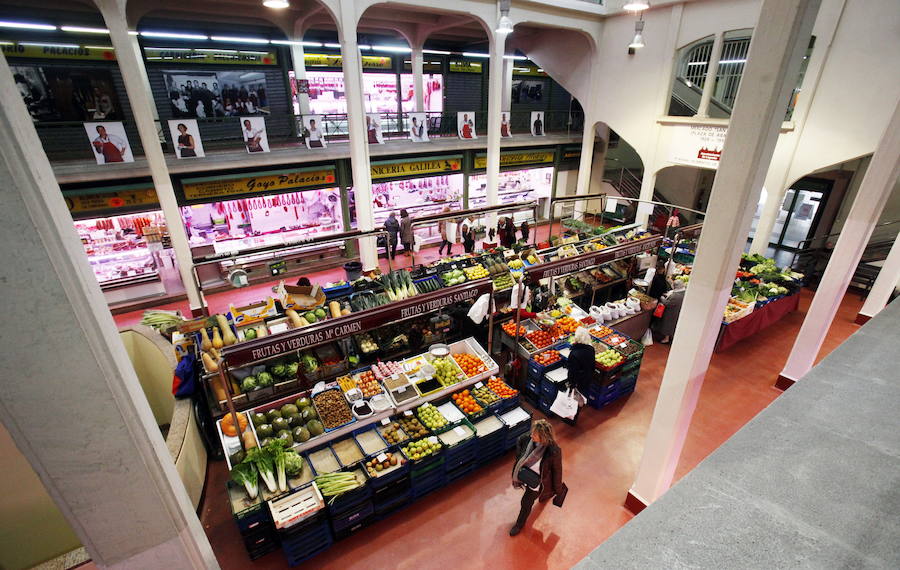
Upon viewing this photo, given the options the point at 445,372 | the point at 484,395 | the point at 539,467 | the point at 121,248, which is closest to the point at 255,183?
the point at 121,248

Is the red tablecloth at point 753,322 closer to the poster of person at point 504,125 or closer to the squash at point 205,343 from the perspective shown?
the squash at point 205,343

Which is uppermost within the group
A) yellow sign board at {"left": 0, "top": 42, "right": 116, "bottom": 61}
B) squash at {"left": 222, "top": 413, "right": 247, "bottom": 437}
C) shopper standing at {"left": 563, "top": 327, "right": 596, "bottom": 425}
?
yellow sign board at {"left": 0, "top": 42, "right": 116, "bottom": 61}

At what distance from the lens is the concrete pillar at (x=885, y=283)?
8422 millimetres

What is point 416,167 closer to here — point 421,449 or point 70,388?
point 421,449

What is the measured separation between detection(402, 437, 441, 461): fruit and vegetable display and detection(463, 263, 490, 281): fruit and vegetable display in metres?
3.94

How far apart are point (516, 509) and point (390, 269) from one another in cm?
523

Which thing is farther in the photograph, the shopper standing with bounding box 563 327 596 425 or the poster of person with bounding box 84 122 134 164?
the poster of person with bounding box 84 122 134 164

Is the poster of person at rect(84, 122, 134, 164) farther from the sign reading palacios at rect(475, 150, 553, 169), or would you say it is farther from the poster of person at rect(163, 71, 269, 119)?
the sign reading palacios at rect(475, 150, 553, 169)

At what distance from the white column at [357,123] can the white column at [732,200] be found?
374 inches

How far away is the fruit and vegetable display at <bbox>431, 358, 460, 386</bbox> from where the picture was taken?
6829mm

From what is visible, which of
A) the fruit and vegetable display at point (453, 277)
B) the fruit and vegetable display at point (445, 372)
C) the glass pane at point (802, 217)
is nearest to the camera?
the fruit and vegetable display at point (445, 372)

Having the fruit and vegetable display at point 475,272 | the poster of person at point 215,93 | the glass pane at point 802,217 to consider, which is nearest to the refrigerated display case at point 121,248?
the poster of person at point 215,93

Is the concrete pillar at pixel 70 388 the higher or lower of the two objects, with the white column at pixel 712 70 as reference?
lower

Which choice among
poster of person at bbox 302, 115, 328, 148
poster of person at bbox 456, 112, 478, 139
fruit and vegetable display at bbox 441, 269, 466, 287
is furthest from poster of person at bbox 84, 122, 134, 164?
poster of person at bbox 456, 112, 478, 139
